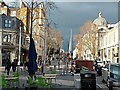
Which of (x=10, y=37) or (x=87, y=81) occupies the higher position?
(x=10, y=37)

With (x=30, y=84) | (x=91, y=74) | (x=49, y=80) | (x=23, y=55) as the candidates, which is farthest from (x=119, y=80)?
(x=23, y=55)

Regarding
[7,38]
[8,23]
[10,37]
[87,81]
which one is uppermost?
[8,23]

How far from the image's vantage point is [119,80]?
2416 centimetres

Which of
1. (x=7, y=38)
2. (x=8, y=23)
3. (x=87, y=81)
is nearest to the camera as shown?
(x=87, y=81)

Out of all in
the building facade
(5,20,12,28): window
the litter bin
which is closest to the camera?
the litter bin

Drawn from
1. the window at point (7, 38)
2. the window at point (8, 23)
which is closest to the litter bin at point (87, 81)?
the window at point (7, 38)

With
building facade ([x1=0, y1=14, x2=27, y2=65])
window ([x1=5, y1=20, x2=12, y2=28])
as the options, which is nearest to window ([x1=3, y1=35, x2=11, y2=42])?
building facade ([x1=0, y1=14, x2=27, y2=65])

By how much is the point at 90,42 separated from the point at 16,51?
51710mm

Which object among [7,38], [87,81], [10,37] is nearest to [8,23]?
[10,37]

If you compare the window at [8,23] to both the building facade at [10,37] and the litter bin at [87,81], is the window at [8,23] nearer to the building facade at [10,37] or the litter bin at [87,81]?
the building facade at [10,37]

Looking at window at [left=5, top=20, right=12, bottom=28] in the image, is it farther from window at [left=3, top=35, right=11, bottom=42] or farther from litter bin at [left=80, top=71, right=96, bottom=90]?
litter bin at [left=80, top=71, right=96, bottom=90]

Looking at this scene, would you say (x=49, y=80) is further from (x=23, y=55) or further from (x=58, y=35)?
(x=58, y=35)

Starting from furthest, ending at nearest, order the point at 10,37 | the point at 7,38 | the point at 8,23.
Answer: the point at 8,23
the point at 10,37
the point at 7,38

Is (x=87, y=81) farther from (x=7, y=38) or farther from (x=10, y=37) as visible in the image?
(x=10, y=37)
